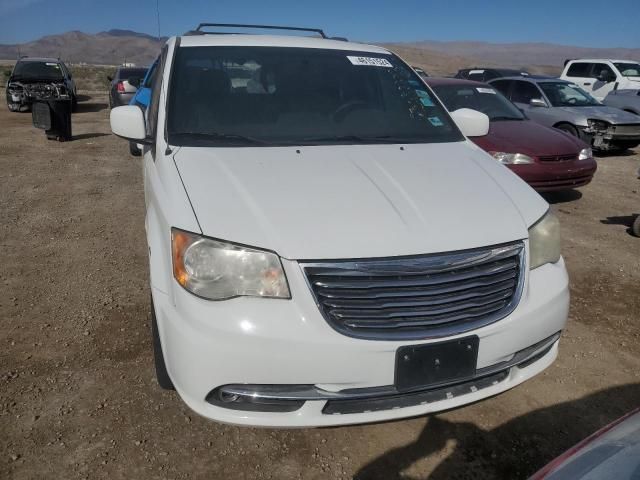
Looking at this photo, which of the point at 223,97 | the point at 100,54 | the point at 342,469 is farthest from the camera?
the point at 100,54

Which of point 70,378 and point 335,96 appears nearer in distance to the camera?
point 70,378

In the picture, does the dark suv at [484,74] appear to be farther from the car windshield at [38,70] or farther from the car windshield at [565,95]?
the car windshield at [38,70]

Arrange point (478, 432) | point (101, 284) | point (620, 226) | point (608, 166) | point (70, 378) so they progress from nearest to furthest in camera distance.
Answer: point (478, 432), point (70, 378), point (101, 284), point (620, 226), point (608, 166)

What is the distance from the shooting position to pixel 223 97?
10.7 feet

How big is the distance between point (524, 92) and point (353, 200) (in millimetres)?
9439

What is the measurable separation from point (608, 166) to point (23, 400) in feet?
33.3

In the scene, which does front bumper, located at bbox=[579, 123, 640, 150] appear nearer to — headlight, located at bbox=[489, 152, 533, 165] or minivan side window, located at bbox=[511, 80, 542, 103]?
minivan side window, located at bbox=[511, 80, 542, 103]

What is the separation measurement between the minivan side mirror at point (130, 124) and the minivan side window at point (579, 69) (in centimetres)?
1573

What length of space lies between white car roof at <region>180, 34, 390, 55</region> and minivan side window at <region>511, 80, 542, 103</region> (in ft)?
24.4

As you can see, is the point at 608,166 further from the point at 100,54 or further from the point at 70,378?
the point at 100,54

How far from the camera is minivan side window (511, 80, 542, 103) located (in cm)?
1052

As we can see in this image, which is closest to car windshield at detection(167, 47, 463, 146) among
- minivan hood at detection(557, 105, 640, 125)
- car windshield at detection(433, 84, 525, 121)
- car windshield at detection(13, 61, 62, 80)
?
car windshield at detection(433, 84, 525, 121)

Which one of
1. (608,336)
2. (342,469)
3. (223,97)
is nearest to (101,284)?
(223,97)

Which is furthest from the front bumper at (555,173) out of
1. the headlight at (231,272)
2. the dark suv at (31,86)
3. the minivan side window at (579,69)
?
the dark suv at (31,86)
